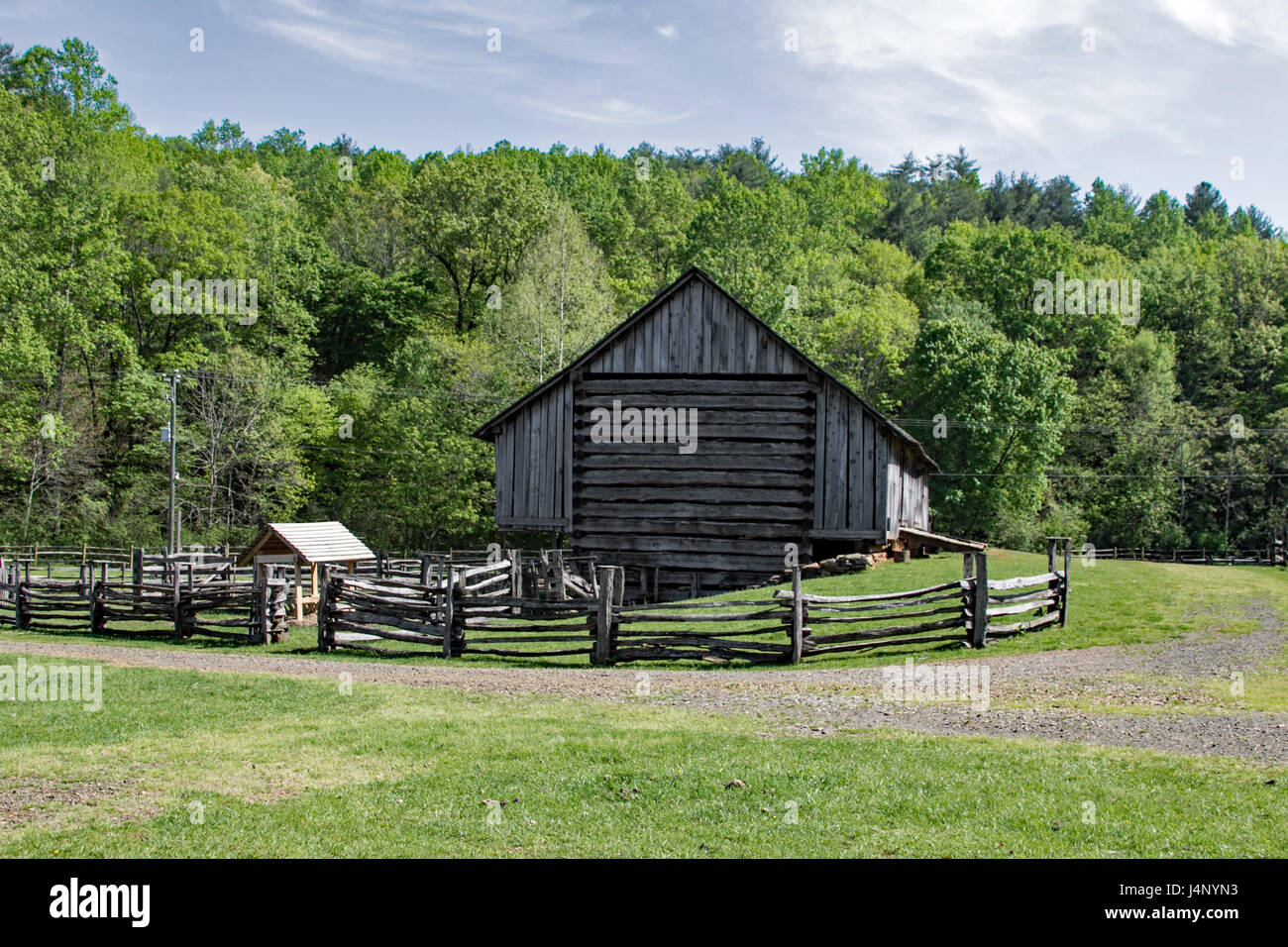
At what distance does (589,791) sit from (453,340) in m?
52.1

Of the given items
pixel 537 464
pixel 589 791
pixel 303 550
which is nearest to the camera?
pixel 589 791

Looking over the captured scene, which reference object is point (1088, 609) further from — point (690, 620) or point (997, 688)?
point (997, 688)

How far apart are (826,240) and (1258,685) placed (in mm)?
69044

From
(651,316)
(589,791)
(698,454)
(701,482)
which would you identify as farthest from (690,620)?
(651,316)

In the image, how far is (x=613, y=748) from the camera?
11.1 meters

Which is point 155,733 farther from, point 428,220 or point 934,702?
point 428,220

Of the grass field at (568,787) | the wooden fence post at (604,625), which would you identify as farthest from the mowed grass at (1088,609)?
the grass field at (568,787)

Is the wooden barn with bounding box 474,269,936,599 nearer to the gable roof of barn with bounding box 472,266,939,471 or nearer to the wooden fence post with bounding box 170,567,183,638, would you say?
the gable roof of barn with bounding box 472,266,939,471

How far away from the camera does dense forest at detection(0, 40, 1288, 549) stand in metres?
52.5

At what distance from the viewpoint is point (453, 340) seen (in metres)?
59.5

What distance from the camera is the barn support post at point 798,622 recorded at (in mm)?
18594

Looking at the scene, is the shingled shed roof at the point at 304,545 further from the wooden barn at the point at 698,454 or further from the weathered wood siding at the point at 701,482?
the weathered wood siding at the point at 701,482

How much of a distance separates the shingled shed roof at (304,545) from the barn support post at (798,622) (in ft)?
50.8
